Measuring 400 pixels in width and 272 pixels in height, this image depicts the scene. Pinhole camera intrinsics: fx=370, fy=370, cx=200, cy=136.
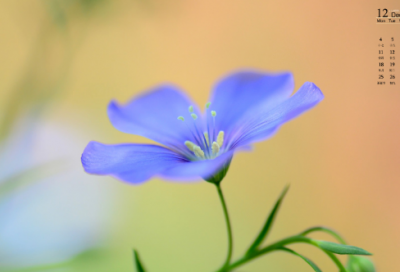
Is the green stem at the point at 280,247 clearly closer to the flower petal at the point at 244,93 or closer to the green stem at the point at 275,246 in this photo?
the green stem at the point at 275,246

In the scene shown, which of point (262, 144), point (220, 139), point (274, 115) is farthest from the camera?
point (262, 144)

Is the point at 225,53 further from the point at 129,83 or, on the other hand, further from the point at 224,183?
the point at 224,183

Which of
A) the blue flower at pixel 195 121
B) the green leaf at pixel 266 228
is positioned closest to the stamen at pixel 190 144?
the blue flower at pixel 195 121

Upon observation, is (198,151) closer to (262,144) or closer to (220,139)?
(220,139)

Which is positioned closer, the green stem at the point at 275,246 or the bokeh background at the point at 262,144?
the green stem at the point at 275,246

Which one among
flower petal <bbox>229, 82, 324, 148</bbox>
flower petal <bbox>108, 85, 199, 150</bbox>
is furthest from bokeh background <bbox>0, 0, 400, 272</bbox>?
flower petal <bbox>229, 82, 324, 148</bbox>

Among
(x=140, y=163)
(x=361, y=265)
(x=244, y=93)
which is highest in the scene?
(x=244, y=93)

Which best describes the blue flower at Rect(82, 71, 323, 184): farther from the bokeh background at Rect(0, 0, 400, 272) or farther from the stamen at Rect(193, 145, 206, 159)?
the bokeh background at Rect(0, 0, 400, 272)

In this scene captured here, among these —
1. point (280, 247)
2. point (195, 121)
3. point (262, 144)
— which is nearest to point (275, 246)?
point (280, 247)
